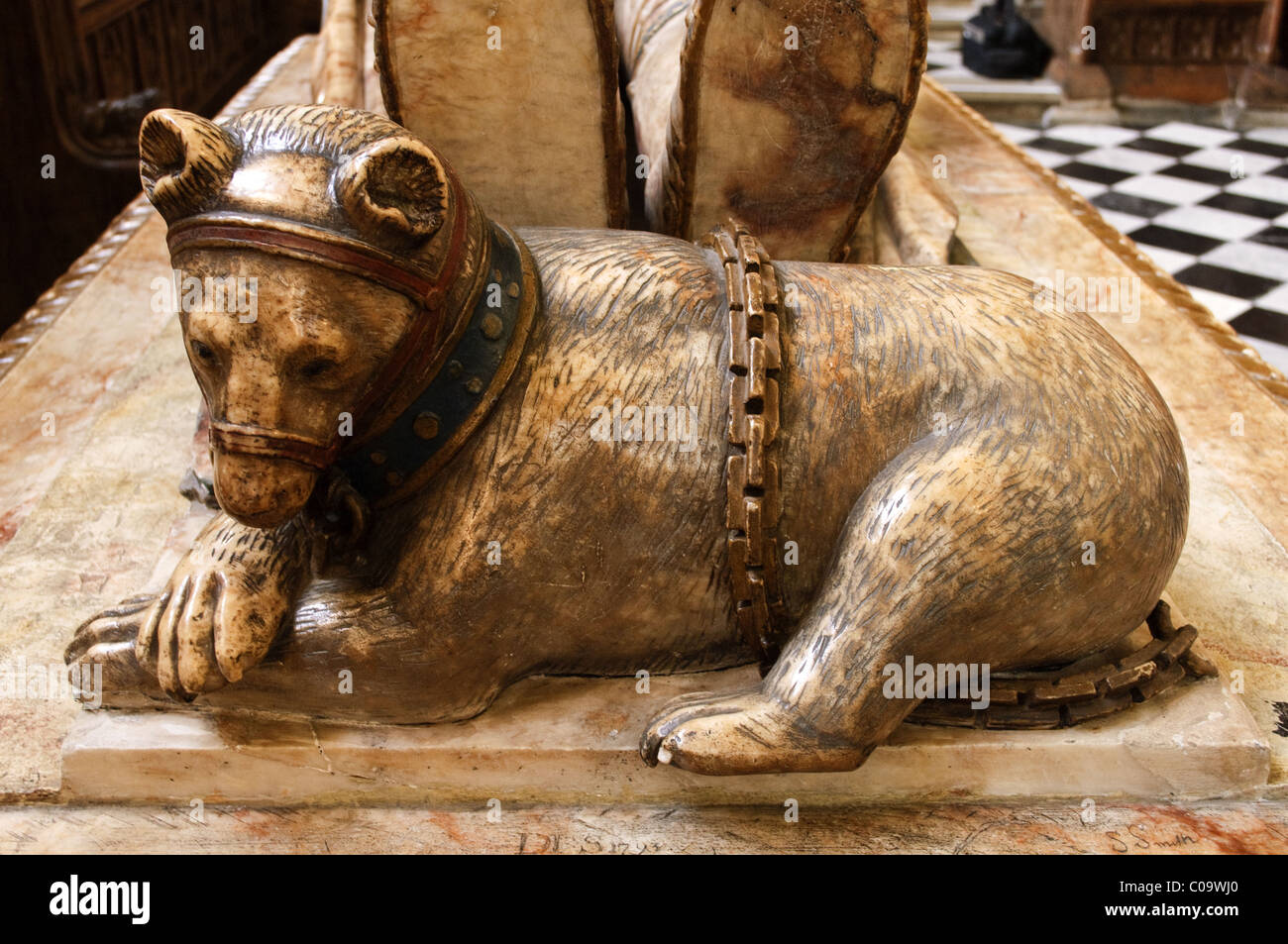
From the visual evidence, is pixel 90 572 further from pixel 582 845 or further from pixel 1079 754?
pixel 1079 754

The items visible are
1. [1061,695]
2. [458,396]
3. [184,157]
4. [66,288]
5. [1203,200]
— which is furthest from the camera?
[1203,200]

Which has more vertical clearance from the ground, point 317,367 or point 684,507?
point 317,367

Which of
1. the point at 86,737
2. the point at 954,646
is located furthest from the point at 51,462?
the point at 954,646

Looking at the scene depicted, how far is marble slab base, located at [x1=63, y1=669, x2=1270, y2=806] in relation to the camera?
167 cm

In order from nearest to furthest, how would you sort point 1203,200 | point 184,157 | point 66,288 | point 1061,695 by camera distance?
point 184,157 < point 1061,695 < point 66,288 < point 1203,200

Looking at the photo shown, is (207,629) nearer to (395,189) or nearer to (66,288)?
(395,189)

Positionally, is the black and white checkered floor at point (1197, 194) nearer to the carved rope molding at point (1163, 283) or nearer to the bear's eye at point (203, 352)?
the carved rope molding at point (1163, 283)

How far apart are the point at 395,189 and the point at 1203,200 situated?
148 inches

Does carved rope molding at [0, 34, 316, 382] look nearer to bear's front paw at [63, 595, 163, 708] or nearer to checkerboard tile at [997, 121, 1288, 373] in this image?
bear's front paw at [63, 595, 163, 708]

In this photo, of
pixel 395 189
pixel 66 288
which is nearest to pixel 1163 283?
pixel 395 189

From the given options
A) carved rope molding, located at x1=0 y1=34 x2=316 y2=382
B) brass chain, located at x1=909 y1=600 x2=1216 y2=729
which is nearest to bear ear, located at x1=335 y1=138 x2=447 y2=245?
brass chain, located at x1=909 y1=600 x2=1216 y2=729

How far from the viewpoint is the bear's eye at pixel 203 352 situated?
1.40 m

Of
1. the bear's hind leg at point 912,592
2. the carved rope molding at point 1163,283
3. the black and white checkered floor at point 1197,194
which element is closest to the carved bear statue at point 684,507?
the bear's hind leg at point 912,592

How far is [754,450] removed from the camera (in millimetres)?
1571
